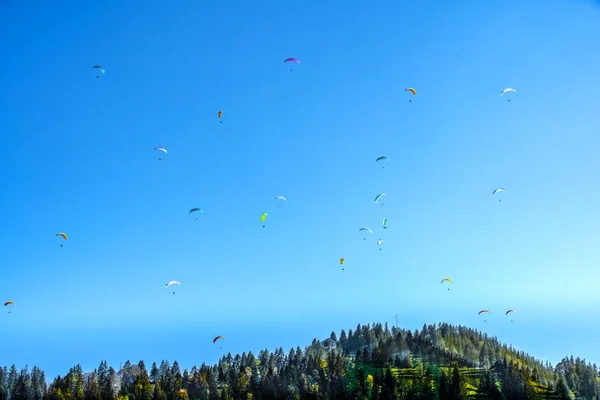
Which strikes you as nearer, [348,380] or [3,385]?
[348,380]

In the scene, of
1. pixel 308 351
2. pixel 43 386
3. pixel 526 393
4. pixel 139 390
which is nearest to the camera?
pixel 526 393

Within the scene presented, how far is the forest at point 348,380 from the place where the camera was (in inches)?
4072

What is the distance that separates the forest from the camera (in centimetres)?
10344

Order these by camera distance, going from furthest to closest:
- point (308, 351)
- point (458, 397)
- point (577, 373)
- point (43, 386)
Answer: point (308, 351) → point (577, 373) → point (43, 386) → point (458, 397)

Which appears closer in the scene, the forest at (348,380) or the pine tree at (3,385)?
the forest at (348,380)

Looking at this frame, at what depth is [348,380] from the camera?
4601 inches

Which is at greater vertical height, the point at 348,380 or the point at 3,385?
the point at 3,385

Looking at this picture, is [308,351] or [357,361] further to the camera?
[308,351]

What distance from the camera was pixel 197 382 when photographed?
382 feet

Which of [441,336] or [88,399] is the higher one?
[441,336]

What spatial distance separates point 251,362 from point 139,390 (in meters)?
40.0

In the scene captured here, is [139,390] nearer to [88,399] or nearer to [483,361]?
[88,399]

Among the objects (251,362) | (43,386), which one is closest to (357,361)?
(251,362)

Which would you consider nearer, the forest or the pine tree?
the forest
